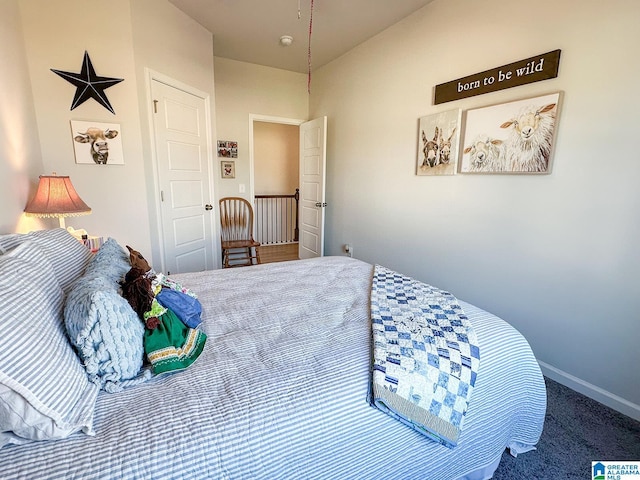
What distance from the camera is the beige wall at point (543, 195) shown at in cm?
162

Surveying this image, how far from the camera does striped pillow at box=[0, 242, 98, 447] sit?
25.8 inches

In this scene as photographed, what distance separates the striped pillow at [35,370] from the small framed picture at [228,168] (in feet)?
10.9

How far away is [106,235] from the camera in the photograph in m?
2.54

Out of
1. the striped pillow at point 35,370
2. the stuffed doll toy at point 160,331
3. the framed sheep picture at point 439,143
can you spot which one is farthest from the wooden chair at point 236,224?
the striped pillow at point 35,370

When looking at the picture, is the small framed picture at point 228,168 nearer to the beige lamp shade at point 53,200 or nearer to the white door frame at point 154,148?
the white door frame at point 154,148

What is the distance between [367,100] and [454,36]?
110 cm

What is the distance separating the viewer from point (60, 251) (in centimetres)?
121

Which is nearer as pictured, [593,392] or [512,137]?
[593,392]

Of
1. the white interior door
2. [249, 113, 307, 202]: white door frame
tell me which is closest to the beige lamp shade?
the white interior door

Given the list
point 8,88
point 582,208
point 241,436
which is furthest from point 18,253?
point 582,208

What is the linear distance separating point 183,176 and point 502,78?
284 cm

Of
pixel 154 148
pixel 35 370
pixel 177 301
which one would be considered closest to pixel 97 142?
pixel 154 148

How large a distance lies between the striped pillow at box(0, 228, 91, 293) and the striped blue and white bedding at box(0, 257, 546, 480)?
51 cm

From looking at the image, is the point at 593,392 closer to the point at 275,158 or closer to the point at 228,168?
the point at 228,168
